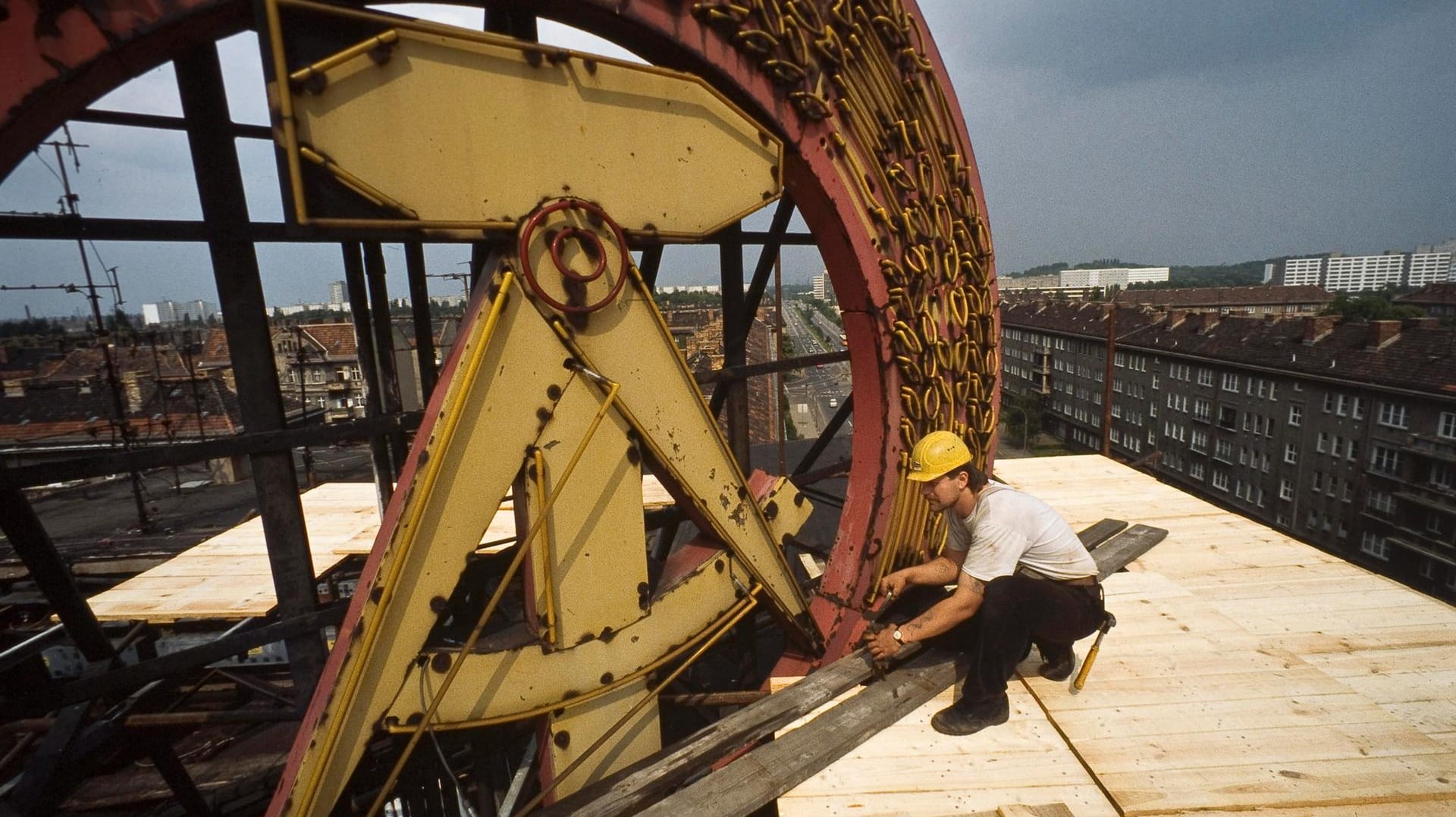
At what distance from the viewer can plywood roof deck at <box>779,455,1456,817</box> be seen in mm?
2762

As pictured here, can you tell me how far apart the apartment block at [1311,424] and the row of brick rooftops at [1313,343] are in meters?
0.06

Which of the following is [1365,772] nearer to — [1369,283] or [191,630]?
[191,630]

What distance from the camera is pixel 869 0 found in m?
3.82

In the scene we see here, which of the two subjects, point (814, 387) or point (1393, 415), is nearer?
point (1393, 415)

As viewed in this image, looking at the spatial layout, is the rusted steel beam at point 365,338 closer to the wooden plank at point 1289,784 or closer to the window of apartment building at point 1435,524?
the wooden plank at point 1289,784

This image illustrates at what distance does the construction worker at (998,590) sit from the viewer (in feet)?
10.9

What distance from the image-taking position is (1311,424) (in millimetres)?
30109

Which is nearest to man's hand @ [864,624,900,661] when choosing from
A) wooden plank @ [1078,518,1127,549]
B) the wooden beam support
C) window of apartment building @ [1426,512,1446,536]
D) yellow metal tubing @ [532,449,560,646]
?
the wooden beam support

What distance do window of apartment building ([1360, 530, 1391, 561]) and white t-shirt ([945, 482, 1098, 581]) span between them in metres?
36.2

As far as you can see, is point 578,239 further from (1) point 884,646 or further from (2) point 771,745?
(1) point 884,646

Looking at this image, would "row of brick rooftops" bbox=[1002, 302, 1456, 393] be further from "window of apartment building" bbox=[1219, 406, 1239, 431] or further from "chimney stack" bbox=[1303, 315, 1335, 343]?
"window of apartment building" bbox=[1219, 406, 1239, 431]

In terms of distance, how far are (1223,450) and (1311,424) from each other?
5650 mm

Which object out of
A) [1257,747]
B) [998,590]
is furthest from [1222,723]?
[998,590]

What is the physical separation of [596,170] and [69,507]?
108 feet
